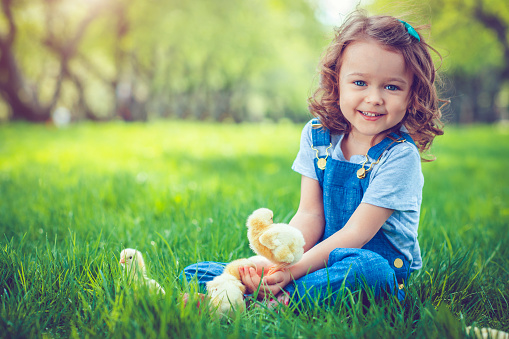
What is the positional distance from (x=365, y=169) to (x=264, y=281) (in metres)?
0.75

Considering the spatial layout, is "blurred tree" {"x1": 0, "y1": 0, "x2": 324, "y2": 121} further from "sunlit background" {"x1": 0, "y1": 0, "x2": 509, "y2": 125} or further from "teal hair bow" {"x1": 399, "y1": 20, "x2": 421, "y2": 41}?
"teal hair bow" {"x1": 399, "y1": 20, "x2": 421, "y2": 41}

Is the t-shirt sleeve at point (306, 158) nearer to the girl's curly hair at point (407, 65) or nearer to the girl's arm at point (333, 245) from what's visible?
the girl's curly hair at point (407, 65)

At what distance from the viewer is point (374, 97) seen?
1.86 metres

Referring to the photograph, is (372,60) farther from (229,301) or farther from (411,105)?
(229,301)

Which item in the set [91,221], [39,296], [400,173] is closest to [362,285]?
[400,173]

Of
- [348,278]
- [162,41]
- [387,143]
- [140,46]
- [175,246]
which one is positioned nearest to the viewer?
[348,278]

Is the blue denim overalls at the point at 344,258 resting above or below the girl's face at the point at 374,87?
below

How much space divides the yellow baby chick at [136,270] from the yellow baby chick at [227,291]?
23cm

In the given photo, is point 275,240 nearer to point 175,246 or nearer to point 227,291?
point 227,291

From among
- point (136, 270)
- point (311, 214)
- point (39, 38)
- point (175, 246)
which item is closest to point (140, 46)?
point (39, 38)

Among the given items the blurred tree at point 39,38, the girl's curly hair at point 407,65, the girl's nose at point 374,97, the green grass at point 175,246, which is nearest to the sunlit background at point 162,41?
the blurred tree at point 39,38

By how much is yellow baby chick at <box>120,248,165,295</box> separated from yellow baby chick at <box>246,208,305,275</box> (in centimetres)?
45

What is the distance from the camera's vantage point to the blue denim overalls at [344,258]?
1.75 meters

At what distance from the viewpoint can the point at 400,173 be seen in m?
1.88
